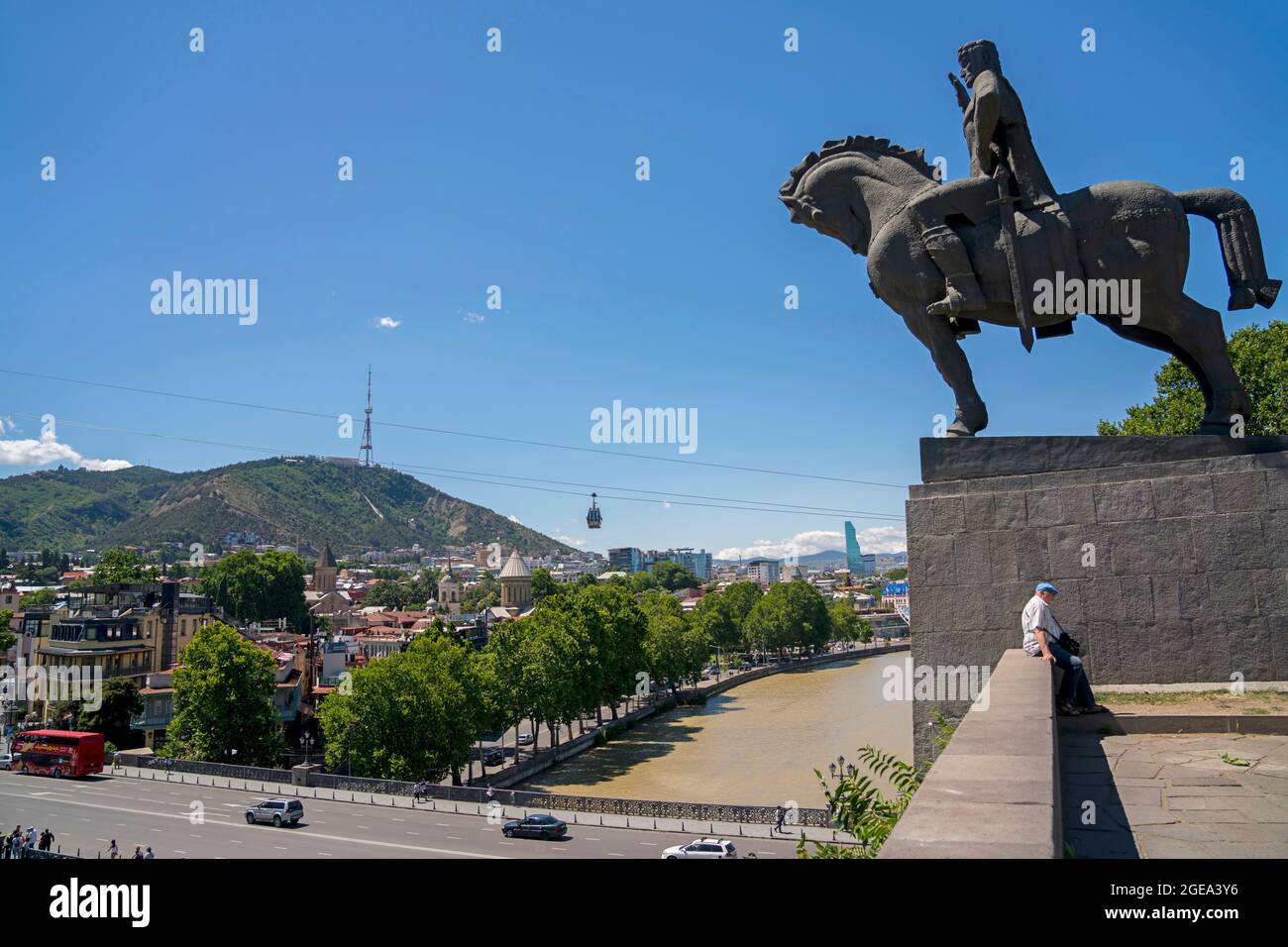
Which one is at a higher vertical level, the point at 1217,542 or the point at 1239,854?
the point at 1217,542

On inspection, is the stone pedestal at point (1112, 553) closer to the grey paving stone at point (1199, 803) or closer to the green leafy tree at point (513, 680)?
the grey paving stone at point (1199, 803)

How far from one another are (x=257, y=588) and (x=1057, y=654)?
4130 inches

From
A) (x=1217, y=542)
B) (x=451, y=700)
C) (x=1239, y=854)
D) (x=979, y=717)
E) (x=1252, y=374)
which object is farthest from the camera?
(x=451, y=700)

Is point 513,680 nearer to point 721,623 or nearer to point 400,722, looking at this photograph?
point 400,722

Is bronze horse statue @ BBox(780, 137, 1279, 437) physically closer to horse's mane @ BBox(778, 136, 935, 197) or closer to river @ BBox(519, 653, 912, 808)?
horse's mane @ BBox(778, 136, 935, 197)

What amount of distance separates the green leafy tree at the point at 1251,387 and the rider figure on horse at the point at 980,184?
18.1 metres

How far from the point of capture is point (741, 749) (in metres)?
43.7

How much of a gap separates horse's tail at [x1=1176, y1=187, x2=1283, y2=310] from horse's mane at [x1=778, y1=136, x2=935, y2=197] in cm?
260

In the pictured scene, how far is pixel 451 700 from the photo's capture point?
34875 mm

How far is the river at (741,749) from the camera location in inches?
1401

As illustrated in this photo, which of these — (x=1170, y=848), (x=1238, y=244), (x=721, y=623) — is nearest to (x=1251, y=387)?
(x=1238, y=244)
